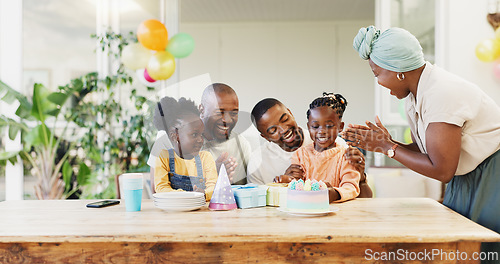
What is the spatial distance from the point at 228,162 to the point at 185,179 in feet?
0.86

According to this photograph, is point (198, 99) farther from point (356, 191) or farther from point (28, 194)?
point (28, 194)

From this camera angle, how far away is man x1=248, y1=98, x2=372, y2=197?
6.94 ft

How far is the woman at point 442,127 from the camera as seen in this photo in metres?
1.57

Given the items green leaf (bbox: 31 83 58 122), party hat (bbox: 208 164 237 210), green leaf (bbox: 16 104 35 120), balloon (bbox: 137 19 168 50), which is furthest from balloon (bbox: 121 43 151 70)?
party hat (bbox: 208 164 237 210)

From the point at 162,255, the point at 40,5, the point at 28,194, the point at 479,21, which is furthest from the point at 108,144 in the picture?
the point at 479,21

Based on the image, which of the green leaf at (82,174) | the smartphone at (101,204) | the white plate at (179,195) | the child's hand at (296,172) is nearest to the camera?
the white plate at (179,195)

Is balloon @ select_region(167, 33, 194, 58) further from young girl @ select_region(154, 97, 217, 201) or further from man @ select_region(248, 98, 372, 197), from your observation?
young girl @ select_region(154, 97, 217, 201)

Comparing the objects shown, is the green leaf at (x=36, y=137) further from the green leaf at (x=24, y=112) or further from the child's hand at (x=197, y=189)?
the child's hand at (x=197, y=189)

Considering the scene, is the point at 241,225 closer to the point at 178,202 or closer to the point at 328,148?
the point at 178,202

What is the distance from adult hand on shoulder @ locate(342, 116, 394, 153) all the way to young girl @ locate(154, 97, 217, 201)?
2.10 ft

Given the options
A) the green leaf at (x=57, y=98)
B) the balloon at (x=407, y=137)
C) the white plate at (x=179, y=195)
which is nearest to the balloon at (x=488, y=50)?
the balloon at (x=407, y=137)

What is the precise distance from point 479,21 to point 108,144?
4156mm

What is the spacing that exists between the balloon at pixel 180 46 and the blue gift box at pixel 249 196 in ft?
8.68

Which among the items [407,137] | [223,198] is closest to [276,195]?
[223,198]
